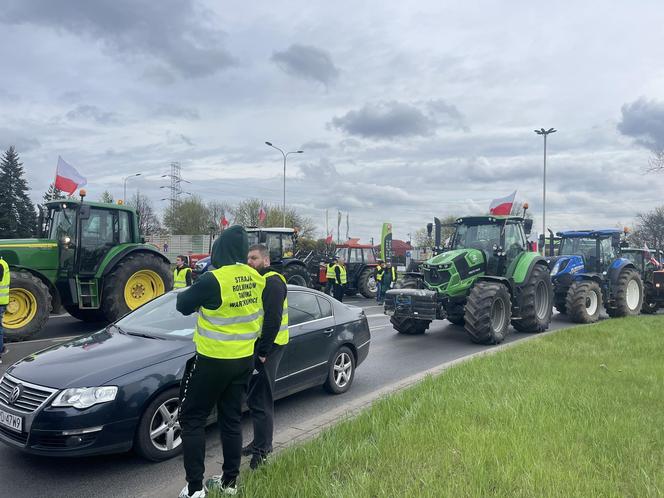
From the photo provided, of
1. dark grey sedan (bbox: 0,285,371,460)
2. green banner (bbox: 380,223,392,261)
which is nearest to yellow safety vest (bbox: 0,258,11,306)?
dark grey sedan (bbox: 0,285,371,460)

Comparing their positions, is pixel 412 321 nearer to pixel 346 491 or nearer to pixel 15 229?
pixel 346 491

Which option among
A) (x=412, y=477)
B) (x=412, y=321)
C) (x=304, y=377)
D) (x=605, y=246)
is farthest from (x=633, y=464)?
(x=605, y=246)

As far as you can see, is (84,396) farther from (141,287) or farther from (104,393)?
(141,287)

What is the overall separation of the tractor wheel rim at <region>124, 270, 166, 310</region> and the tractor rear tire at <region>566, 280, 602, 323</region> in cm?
947

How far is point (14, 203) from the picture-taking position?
140ft

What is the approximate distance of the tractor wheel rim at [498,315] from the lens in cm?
1036

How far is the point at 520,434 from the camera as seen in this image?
4.23 m

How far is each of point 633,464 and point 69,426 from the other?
3.96 m

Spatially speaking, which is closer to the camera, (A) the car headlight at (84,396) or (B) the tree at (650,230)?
(A) the car headlight at (84,396)

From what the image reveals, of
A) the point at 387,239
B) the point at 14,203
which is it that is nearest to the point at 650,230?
the point at 387,239

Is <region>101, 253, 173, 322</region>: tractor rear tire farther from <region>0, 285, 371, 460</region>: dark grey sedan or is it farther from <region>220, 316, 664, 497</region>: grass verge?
<region>220, 316, 664, 497</region>: grass verge

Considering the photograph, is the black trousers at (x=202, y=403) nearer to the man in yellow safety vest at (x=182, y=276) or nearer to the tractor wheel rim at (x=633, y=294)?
the man in yellow safety vest at (x=182, y=276)

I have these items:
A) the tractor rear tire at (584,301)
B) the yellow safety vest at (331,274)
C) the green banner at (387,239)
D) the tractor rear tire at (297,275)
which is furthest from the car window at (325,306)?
the green banner at (387,239)

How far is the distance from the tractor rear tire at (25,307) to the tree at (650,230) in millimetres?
60238
